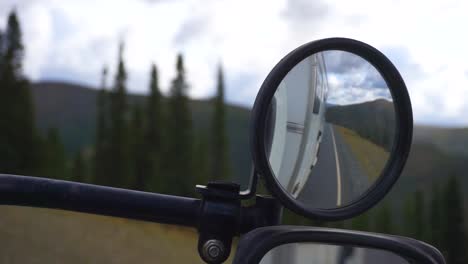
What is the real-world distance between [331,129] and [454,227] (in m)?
35.5

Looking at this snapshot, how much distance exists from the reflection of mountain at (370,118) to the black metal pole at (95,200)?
227mm

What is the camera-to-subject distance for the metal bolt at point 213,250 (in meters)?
1.07

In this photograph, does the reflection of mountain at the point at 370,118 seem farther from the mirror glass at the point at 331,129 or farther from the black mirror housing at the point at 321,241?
the black mirror housing at the point at 321,241

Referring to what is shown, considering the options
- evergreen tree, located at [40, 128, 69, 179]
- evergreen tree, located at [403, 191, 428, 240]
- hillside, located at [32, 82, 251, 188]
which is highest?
hillside, located at [32, 82, 251, 188]

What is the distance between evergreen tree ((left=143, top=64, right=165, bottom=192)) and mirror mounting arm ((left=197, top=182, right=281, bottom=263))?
2048 inches

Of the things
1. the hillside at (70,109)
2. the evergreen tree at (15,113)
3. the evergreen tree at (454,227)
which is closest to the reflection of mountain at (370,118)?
the evergreen tree at (454,227)

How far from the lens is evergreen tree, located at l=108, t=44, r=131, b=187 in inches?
2063

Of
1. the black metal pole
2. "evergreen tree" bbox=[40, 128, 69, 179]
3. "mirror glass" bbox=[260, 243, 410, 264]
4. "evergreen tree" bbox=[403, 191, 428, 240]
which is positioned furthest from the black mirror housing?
"evergreen tree" bbox=[403, 191, 428, 240]

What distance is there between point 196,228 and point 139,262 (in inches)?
11.4

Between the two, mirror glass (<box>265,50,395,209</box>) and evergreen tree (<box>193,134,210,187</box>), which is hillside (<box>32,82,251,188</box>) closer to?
evergreen tree (<box>193,134,210,187</box>)

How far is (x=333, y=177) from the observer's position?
1093mm

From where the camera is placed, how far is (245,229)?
1076 mm

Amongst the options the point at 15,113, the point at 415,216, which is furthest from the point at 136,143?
the point at 415,216

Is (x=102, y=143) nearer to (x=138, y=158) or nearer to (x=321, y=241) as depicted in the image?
(x=138, y=158)
